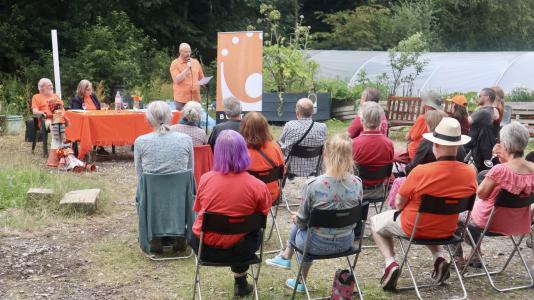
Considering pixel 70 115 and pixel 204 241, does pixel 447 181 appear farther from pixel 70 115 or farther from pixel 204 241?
pixel 70 115

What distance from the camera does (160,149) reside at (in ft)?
16.1

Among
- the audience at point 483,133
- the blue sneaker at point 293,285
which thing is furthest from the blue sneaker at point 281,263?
the audience at point 483,133

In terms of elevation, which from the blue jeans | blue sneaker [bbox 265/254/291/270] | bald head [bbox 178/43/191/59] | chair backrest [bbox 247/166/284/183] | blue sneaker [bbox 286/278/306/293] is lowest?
blue sneaker [bbox 286/278/306/293]

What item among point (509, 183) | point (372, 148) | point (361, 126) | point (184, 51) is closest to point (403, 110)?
point (184, 51)

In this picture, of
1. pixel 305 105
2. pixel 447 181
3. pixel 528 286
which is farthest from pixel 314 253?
pixel 305 105

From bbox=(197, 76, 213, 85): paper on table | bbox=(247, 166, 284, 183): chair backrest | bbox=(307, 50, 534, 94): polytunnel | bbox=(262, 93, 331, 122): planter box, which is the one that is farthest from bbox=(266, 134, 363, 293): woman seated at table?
bbox=(307, 50, 534, 94): polytunnel

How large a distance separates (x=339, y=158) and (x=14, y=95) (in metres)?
12.8

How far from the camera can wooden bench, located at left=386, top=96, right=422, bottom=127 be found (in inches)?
462

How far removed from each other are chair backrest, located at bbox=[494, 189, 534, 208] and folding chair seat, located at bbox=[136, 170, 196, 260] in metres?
2.37

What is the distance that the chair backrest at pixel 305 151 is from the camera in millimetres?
5992

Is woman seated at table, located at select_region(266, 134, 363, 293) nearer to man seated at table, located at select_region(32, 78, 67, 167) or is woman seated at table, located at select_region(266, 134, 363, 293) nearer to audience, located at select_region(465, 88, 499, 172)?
audience, located at select_region(465, 88, 499, 172)

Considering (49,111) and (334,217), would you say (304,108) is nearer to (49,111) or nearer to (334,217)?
(334,217)

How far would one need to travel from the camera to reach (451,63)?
17.1 meters

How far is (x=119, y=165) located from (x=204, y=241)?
5483 millimetres
